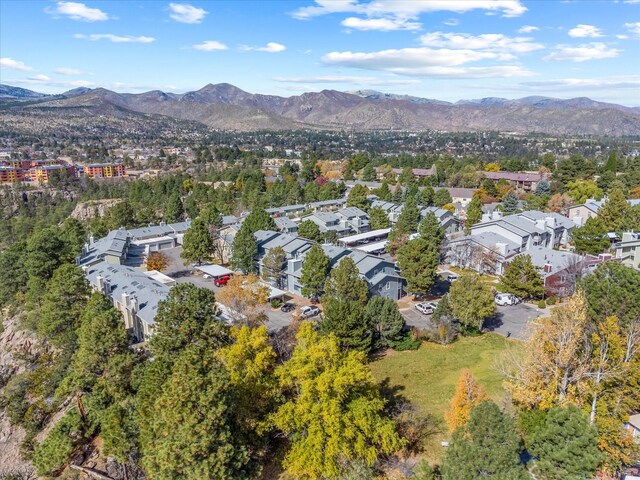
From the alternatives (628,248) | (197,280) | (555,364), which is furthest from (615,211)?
(197,280)

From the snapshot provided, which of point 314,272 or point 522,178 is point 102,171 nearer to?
point 522,178

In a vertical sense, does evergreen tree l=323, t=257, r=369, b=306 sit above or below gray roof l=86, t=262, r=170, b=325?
above

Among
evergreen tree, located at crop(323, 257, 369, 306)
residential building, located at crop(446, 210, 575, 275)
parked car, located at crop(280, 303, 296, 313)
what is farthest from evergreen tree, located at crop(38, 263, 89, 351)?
residential building, located at crop(446, 210, 575, 275)

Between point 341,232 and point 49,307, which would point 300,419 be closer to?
point 49,307

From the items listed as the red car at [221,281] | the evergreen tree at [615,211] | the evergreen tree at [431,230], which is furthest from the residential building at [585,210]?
the red car at [221,281]

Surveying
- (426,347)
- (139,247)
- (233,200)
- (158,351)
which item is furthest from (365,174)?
(158,351)

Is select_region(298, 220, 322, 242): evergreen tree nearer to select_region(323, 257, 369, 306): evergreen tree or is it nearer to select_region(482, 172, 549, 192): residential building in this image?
select_region(323, 257, 369, 306): evergreen tree
